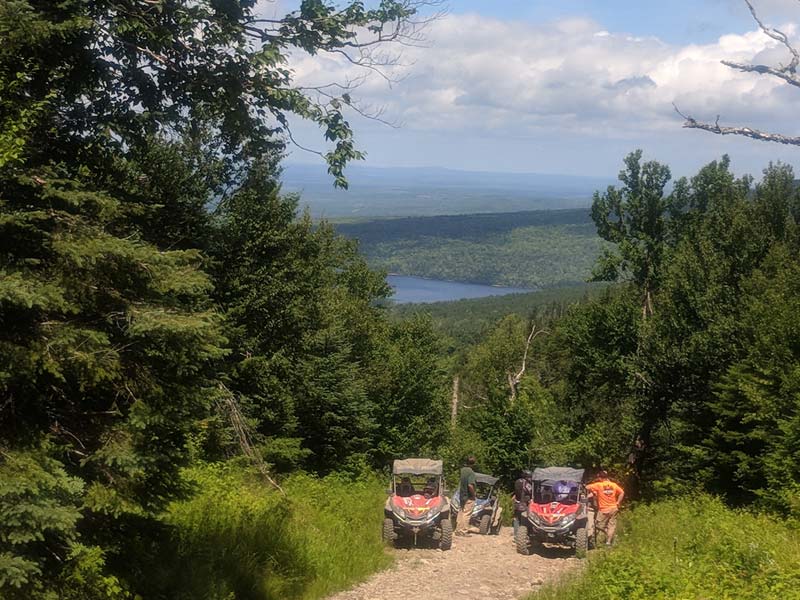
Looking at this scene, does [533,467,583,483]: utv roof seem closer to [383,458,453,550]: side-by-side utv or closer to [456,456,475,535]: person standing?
[456,456,475,535]: person standing

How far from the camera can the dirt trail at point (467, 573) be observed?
1031 cm

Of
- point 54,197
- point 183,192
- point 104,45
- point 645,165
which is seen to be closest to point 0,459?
point 54,197

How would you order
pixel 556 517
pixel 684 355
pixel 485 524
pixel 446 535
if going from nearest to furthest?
1. pixel 556 517
2. pixel 446 535
3. pixel 485 524
4. pixel 684 355

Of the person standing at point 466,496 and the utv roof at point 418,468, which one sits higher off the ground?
the utv roof at point 418,468

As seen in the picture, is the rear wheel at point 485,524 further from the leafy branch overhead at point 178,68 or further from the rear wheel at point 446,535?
the leafy branch overhead at point 178,68

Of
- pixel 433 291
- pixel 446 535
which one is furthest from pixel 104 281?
pixel 433 291

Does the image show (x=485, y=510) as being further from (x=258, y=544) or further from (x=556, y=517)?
(x=258, y=544)

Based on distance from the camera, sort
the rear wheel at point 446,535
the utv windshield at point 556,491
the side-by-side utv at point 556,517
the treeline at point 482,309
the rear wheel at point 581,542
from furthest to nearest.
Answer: the treeline at point 482,309 < the utv windshield at point 556,491 < the rear wheel at point 446,535 < the side-by-side utv at point 556,517 < the rear wheel at point 581,542

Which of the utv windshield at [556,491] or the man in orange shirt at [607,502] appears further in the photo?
the man in orange shirt at [607,502]

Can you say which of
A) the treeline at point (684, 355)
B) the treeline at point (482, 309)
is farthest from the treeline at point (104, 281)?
the treeline at point (482, 309)

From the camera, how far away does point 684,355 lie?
2292 centimetres

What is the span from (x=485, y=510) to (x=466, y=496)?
0.74 meters

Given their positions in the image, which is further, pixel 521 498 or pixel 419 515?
pixel 521 498

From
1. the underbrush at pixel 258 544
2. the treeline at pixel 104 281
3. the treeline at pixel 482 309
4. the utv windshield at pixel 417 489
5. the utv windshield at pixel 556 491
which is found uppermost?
the treeline at pixel 104 281
